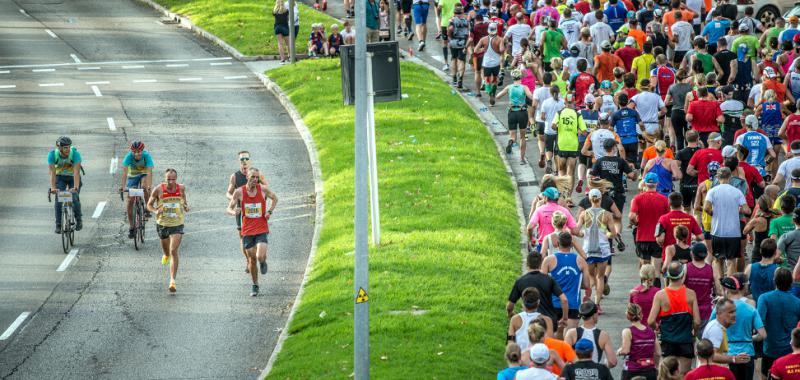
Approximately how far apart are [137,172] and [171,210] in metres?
2.82

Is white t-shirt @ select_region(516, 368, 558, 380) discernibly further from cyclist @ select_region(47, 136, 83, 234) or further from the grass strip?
the grass strip

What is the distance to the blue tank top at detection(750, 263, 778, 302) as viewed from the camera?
14844 mm

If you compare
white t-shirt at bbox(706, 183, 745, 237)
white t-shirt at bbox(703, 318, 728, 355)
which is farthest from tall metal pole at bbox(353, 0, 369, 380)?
white t-shirt at bbox(706, 183, 745, 237)

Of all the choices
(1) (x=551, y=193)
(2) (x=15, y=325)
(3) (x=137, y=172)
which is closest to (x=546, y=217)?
(1) (x=551, y=193)

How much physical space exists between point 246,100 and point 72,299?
1510 cm

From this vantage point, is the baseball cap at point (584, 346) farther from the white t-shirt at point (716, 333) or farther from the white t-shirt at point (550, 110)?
the white t-shirt at point (550, 110)

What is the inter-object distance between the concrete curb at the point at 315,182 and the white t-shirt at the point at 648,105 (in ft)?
19.4

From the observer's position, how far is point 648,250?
17.9m

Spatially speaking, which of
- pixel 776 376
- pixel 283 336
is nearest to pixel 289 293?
pixel 283 336

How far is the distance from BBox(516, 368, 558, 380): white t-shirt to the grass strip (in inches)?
1164

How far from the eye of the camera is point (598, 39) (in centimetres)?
2906

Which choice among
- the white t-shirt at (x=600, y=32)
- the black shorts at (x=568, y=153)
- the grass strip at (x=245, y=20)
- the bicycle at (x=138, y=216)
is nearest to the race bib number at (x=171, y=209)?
the bicycle at (x=138, y=216)

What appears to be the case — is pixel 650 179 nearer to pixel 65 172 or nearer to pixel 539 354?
pixel 539 354

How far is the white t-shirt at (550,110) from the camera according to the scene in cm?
2339
